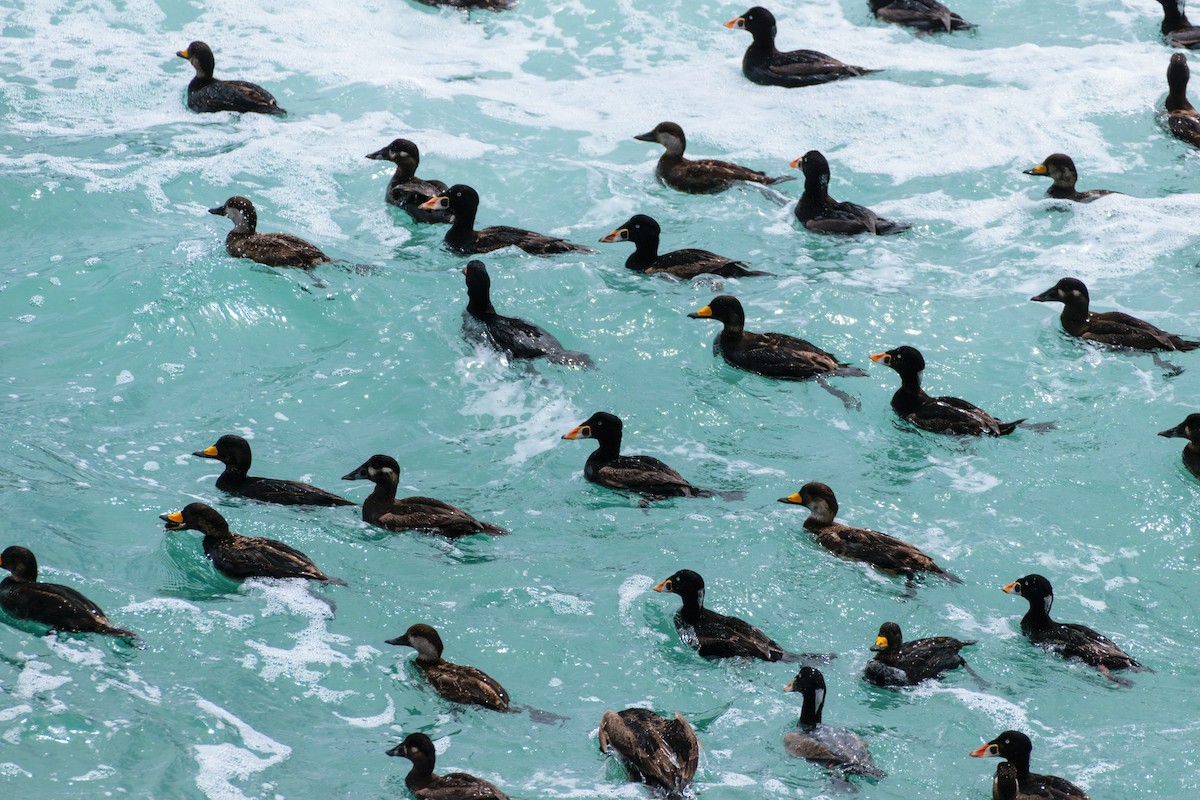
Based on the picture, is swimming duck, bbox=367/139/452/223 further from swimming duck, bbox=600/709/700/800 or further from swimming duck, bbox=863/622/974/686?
swimming duck, bbox=600/709/700/800

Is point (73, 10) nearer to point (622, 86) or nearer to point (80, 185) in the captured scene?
point (80, 185)

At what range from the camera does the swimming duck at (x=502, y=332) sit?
12.8 meters

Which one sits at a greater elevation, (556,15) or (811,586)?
(556,15)

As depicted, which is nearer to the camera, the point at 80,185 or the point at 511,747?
the point at 511,747

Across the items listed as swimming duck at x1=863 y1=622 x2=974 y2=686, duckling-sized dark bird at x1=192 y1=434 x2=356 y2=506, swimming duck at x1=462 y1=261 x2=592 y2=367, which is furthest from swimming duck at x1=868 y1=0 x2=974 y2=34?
swimming duck at x1=863 y1=622 x2=974 y2=686

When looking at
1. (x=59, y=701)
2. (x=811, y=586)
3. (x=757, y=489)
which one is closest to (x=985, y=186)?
(x=757, y=489)

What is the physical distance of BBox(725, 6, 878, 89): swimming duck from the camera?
18.2 metres

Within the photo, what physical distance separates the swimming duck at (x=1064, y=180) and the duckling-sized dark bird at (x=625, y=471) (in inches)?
254

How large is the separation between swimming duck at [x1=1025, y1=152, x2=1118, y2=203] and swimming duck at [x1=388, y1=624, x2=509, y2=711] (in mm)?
9381

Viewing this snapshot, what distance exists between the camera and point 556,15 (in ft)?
66.1

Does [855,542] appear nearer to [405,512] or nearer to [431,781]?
[405,512]

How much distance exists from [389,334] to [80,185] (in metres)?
4.24

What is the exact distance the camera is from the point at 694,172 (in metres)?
15.8

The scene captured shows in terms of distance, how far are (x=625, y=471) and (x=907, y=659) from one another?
2.85 meters
